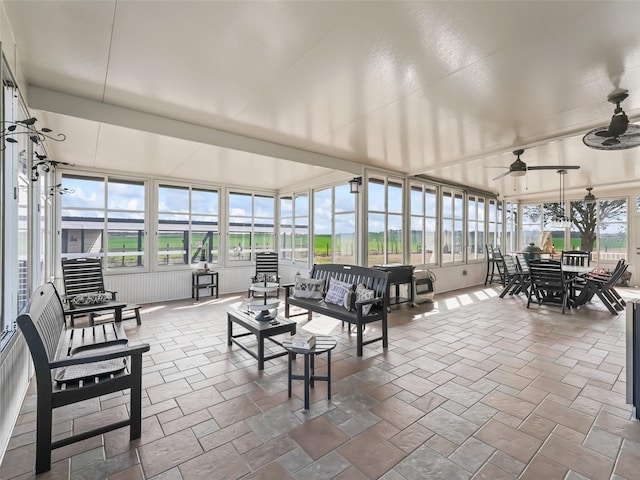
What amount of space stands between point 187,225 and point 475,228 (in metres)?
7.54

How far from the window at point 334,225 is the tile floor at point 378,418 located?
2636 millimetres

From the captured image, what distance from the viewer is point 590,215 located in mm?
9164

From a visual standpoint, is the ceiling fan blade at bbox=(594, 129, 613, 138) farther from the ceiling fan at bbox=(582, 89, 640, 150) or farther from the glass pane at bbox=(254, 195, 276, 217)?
the glass pane at bbox=(254, 195, 276, 217)

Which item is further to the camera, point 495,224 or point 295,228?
point 495,224

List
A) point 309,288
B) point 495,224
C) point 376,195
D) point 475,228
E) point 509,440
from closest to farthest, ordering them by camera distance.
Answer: point 509,440 → point 309,288 → point 376,195 → point 475,228 → point 495,224

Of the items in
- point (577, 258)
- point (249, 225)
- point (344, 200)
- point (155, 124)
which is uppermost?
point (155, 124)

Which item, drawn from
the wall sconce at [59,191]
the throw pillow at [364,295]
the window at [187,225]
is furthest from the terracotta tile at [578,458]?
the window at [187,225]

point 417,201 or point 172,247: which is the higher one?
point 417,201

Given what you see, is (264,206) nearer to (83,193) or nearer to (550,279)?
(83,193)

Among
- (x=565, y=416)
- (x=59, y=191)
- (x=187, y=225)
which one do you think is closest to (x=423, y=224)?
(x=565, y=416)

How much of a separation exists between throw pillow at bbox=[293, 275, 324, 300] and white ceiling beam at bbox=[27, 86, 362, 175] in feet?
6.29

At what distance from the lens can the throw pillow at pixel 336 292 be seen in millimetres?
4066

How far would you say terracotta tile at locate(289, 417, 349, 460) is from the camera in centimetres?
194

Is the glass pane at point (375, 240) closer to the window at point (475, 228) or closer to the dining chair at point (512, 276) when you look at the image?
the dining chair at point (512, 276)
